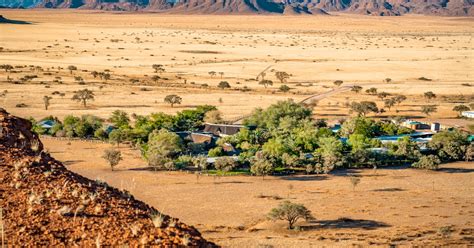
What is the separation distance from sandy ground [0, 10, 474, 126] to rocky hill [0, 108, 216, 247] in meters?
44.4

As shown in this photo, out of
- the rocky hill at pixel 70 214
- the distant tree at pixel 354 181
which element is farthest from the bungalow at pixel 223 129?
the rocky hill at pixel 70 214

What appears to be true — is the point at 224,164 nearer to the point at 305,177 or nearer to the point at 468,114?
the point at 305,177

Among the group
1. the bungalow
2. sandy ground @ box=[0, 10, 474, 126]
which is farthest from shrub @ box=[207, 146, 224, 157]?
sandy ground @ box=[0, 10, 474, 126]

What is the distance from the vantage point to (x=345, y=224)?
82.6 ft

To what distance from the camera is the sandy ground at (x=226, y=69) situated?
6191 centimetres

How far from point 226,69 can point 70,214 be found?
85.9 meters

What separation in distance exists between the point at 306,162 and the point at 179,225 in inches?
1134

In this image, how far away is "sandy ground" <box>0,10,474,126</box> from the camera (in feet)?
203

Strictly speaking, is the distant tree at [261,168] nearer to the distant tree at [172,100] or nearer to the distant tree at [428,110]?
the distant tree at [172,100]

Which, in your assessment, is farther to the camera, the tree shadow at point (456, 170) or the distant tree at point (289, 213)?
the tree shadow at point (456, 170)

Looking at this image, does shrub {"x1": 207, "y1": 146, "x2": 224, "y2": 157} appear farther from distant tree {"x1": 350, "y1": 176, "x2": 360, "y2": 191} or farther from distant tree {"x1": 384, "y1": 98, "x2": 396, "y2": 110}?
distant tree {"x1": 384, "y1": 98, "x2": 396, "y2": 110}

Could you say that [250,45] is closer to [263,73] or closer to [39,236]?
[263,73]

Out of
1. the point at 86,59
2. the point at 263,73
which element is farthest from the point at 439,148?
the point at 86,59

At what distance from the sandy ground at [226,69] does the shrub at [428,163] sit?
20.3 metres
